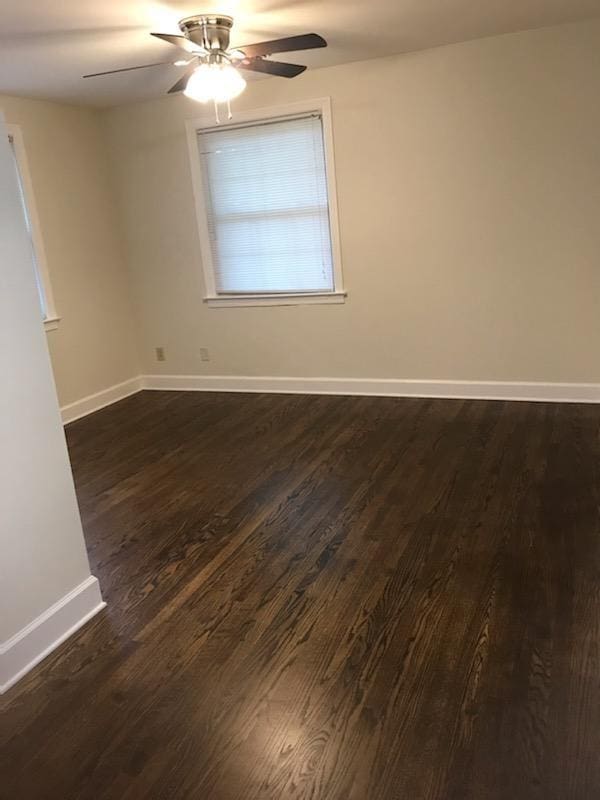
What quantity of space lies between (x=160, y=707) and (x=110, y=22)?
116 inches

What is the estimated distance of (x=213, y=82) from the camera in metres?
3.06

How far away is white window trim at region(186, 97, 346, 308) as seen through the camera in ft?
14.9

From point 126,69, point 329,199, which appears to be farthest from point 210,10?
point 329,199

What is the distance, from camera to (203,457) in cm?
398

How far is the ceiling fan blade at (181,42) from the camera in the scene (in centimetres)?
280

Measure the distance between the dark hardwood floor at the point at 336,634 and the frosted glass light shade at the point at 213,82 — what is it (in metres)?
1.98

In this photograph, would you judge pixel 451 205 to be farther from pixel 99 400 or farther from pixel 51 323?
pixel 99 400

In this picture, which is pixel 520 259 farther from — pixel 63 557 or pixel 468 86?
pixel 63 557

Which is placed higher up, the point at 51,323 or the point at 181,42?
the point at 181,42

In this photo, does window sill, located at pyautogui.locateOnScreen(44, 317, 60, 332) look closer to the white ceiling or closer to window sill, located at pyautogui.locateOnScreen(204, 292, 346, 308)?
window sill, located at pyautogui.locateOnScreen(204, 292, 346, 308)

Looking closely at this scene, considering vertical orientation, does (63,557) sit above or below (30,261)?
below

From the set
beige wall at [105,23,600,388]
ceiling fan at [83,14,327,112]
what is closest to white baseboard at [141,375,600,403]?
beige wall at [105,23,600,388]

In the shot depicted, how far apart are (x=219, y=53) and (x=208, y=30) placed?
4.4 inches

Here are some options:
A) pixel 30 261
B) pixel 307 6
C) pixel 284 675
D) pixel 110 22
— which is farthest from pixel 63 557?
pixel 307 6
